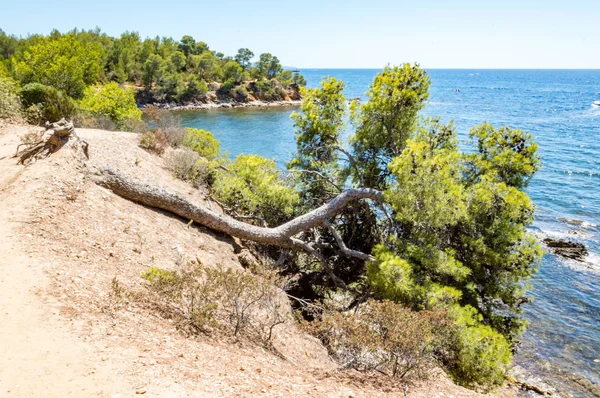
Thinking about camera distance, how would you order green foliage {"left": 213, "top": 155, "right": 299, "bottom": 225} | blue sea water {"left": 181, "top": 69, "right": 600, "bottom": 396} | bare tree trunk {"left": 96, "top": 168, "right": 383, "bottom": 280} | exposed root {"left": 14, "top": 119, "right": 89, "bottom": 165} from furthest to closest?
green foliage {"left": 213, "top": 155, "right": 299, "bottom": 225}
blue sea water {"left": 181, "top": 69, "right": 600, "bottom": 396}
bare tree trunk {"left": 96, "top": 168, "right": 383, "bottom": 280}
exposed root {"left": 14, "top": 119, "right": 89, "bottom": 165}

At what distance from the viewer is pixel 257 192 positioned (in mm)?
15875

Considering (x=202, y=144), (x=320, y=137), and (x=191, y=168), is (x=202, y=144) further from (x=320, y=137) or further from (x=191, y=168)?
(x=320, y=137)

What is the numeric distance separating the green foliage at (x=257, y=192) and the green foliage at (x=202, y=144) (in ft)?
20.0

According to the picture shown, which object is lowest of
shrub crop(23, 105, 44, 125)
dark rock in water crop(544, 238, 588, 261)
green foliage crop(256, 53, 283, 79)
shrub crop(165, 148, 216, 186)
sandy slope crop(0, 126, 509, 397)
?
dark rock in water crop(544, 238, 588, 261)

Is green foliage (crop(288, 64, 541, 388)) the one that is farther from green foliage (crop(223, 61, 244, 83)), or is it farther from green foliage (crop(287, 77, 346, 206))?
green foliage (crop(223, 61, 244, 83))

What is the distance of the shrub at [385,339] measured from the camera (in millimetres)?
7395

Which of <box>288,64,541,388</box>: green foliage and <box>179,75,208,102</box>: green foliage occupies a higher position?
<box>179,75,208,102</box>: green foliage

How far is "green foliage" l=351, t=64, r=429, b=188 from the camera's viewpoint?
14.2 meters

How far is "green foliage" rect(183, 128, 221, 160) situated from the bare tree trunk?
368 inches

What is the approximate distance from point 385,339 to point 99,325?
17.8ft

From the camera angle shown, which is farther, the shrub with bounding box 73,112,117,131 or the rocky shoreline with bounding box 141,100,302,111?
the rocky shoreline with bounding box 141,100,302,111

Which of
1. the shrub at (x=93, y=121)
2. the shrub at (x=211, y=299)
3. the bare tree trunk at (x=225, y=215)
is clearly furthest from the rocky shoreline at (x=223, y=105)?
the shrub at (x=211, y=299)

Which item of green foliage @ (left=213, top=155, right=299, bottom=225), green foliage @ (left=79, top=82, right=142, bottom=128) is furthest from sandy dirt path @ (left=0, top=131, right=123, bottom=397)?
green foliage @ (left=79, top=82, right=142, bottom=128)

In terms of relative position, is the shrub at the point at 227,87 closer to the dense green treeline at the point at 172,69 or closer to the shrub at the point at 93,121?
the dense green treeline at the point at 172,69
